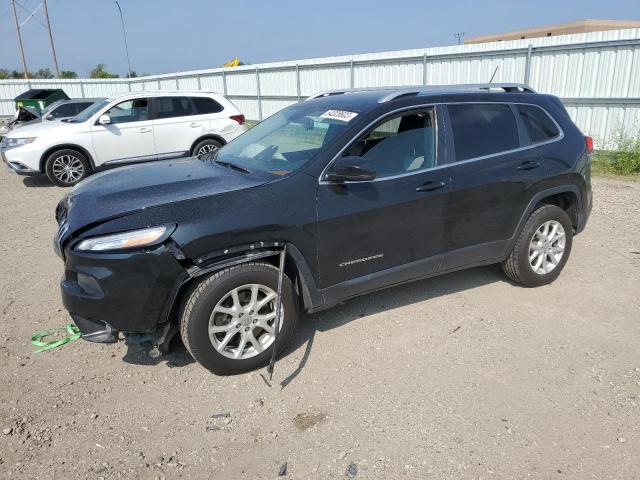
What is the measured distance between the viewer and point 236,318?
3344mm

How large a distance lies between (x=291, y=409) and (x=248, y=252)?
1.01m

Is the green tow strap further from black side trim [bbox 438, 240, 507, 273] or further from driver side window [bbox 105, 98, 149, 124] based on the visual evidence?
driver side window [bbox 105, 98, 149, 124]

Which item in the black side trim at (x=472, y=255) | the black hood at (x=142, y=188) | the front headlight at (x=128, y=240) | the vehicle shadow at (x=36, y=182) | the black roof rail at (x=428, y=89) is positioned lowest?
the vehicle shadow at (x=36, y=182)

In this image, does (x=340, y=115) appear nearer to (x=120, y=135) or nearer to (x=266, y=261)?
(x=266, y=261)

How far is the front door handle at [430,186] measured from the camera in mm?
3850

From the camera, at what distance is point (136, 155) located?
33.0ft

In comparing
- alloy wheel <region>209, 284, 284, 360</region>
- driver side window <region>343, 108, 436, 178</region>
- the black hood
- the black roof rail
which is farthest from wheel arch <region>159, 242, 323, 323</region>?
the black roof rail

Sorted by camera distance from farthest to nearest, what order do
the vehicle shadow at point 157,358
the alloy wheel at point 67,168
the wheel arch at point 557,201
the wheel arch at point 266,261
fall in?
the alloy wheel at point 67,168 → the wheel arch at point 557,201 → the vehicle shadow at point 157,358 → the wheel arch at point 266,261

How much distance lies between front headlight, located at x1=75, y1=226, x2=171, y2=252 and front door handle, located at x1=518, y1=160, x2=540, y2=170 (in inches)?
117

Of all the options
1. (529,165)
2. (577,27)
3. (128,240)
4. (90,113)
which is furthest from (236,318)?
(577,27)

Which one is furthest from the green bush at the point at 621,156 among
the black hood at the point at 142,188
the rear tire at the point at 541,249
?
the black hood at the point at 142,188

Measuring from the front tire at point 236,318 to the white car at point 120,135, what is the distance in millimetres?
7569

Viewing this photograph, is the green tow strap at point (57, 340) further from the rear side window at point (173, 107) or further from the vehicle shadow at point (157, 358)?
the rear side window at point (173, 107)

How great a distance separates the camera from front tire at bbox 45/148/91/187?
9719 mm
